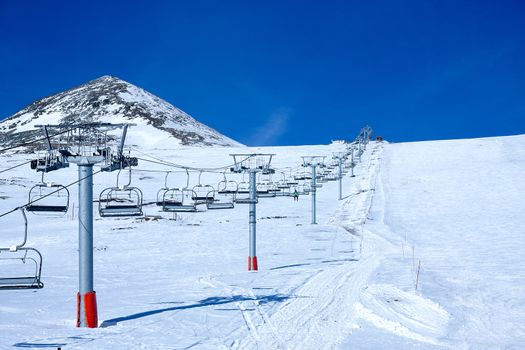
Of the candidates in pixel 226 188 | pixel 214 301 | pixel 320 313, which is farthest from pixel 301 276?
pixel 226 188

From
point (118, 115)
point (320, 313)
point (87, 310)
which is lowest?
point (320, 313)

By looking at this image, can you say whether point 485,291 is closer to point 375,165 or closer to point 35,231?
point 35,231

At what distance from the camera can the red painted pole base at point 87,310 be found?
35.9ft

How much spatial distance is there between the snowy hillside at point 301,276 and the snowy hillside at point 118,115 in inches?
3665

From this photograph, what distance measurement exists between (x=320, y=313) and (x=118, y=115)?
15932cm

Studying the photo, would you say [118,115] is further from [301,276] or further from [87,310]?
[87,310]

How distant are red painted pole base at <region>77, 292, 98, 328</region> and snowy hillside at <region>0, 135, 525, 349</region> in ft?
1.01

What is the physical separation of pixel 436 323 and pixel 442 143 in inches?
2792

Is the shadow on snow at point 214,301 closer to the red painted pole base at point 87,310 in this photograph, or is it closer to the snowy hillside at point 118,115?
the red painted pole base at point 87,310

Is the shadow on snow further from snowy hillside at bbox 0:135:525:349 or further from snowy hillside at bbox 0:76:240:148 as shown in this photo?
snowy hillside at bbox 0:76:240:148

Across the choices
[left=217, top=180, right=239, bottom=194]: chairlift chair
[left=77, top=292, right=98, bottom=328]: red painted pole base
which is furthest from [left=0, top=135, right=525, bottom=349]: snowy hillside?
[left=217, top=180, right=239, bottom=194]: chairlift chair

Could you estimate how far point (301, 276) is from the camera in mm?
17938

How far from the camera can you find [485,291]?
15.4m

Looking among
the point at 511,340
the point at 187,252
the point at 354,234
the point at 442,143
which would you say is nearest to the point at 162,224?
the point at 187,252
